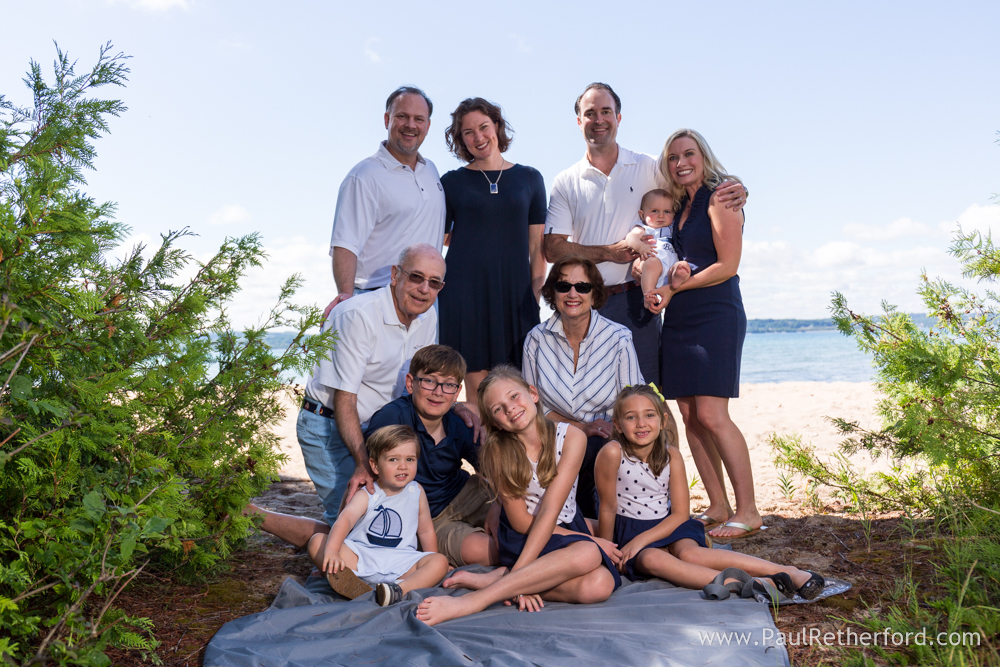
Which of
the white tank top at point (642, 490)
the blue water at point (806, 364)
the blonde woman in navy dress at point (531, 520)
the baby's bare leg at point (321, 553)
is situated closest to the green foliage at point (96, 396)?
the baby's bare leg at point (321, 553)

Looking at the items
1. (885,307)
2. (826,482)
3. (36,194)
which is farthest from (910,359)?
(36,194)

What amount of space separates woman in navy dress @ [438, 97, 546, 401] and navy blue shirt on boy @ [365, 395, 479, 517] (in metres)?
0.78

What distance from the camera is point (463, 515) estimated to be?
13.9 ft

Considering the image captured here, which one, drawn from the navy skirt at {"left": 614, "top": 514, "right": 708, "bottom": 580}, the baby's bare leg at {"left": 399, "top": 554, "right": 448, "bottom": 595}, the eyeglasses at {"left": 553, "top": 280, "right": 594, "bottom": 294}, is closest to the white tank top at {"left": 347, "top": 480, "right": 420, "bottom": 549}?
the baby's bare leg at {"left": 399, "top": 554, "right": 448, "bottom": 595}

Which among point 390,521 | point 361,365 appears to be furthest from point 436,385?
point 390,521

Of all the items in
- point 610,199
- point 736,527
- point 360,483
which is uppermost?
point 610,199

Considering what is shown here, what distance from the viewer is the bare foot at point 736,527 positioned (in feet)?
15.3

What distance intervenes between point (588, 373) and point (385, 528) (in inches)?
61.9

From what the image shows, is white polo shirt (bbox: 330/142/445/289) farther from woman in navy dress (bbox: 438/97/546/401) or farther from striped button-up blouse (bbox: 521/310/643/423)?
striped button-up blouse (bbox: 521/310/643/423)

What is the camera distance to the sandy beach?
5.95m

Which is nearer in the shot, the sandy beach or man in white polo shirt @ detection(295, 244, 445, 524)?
man in white polo shirt @ detection(295, 244, 445, 524)

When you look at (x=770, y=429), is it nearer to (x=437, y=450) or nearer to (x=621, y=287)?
(x=621, y=287)

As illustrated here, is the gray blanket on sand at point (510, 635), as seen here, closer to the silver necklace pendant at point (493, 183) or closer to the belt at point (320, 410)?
Result: the belt at point (320, 410)

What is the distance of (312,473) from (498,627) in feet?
5.89
